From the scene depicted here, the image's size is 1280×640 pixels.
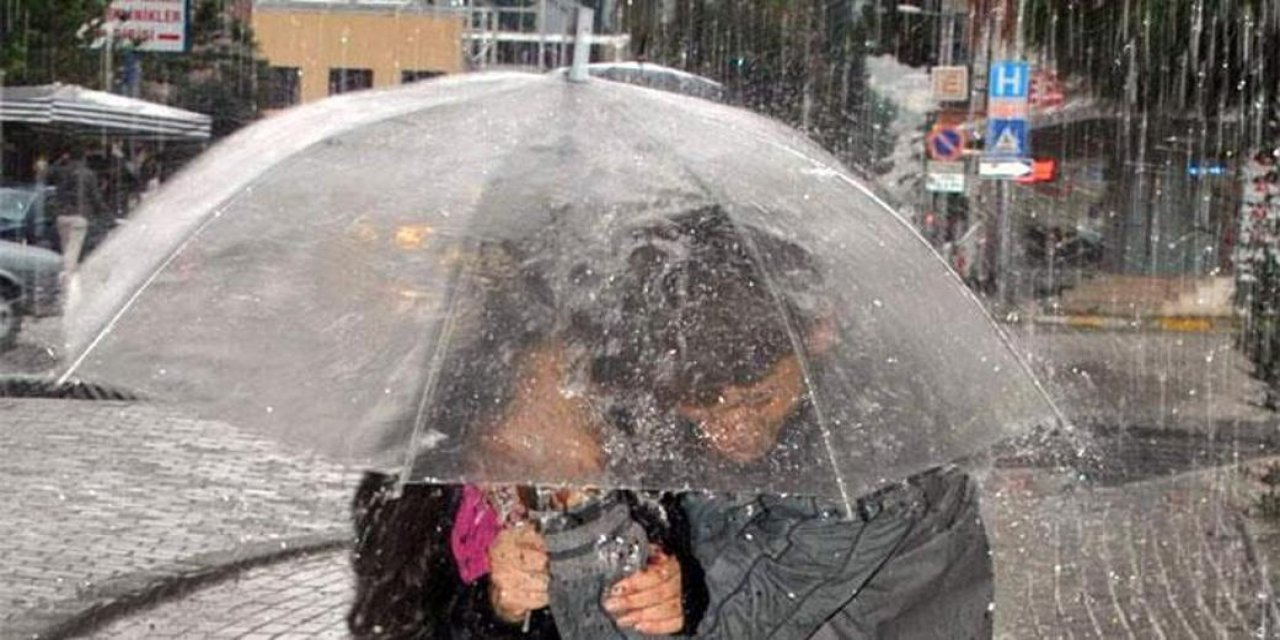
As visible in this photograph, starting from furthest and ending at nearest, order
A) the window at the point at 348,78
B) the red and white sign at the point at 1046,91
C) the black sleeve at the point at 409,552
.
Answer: the window at the point at 348,78 → the red and white sign at the point at 1046,91 → the black sleeve at the point at 409,552

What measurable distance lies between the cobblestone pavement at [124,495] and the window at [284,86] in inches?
413

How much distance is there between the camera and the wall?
2241 centimetres

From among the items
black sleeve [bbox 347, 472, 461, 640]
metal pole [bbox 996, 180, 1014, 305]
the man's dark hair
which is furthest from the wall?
the man's dark hair

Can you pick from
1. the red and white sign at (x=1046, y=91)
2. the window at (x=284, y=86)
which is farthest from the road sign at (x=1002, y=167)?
the window at (x=284, y=86)

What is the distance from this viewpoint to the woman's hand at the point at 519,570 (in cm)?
282

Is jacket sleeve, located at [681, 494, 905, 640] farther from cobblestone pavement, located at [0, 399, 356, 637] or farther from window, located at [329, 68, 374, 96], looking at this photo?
window, located at [329, 68, 374, 96]

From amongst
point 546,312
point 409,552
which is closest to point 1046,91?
point 409,552

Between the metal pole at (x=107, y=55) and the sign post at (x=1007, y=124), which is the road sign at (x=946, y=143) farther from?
the metal pole at (x=107, y=55)

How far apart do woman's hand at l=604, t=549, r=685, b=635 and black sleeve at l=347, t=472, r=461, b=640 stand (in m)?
0.38

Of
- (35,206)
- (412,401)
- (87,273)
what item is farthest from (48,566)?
(35,206)

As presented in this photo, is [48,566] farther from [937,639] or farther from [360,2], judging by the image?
[360,2]

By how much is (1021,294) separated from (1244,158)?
18.1ft

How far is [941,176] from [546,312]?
16317 mm

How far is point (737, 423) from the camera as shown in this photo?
2734 millimetres
